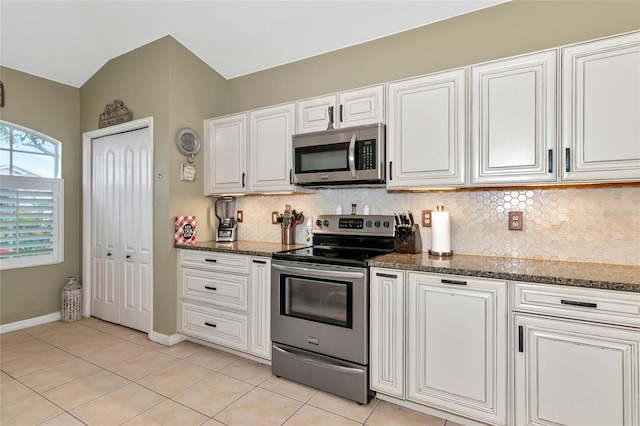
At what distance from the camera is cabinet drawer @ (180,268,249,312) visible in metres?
2.86

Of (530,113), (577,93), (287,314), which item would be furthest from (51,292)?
(577,93)

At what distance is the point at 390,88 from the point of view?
249cm

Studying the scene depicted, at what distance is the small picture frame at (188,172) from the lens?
10.9 ft

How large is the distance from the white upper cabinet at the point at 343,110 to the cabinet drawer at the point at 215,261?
121 cm

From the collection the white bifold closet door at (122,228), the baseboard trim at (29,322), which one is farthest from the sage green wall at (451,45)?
the baseboard trim at (29,322)

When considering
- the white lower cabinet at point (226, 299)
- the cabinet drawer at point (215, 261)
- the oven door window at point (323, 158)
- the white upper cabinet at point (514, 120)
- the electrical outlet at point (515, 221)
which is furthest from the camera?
the cabinet drawer at point (215, 261)

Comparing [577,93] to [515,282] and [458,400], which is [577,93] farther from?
[458,400]

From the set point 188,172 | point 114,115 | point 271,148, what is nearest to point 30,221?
point 114,115

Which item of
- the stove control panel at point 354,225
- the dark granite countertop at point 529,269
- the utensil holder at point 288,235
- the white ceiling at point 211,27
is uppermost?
the white ceiling at point 211,27

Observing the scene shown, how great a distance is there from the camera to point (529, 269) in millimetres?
1925

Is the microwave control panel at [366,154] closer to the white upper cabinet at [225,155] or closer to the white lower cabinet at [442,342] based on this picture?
the white lower cabinet at [442,342]

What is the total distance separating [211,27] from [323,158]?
5.46 feet

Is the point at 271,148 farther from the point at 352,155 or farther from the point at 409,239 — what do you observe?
the point at 409,239

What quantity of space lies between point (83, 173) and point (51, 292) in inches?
55.0
